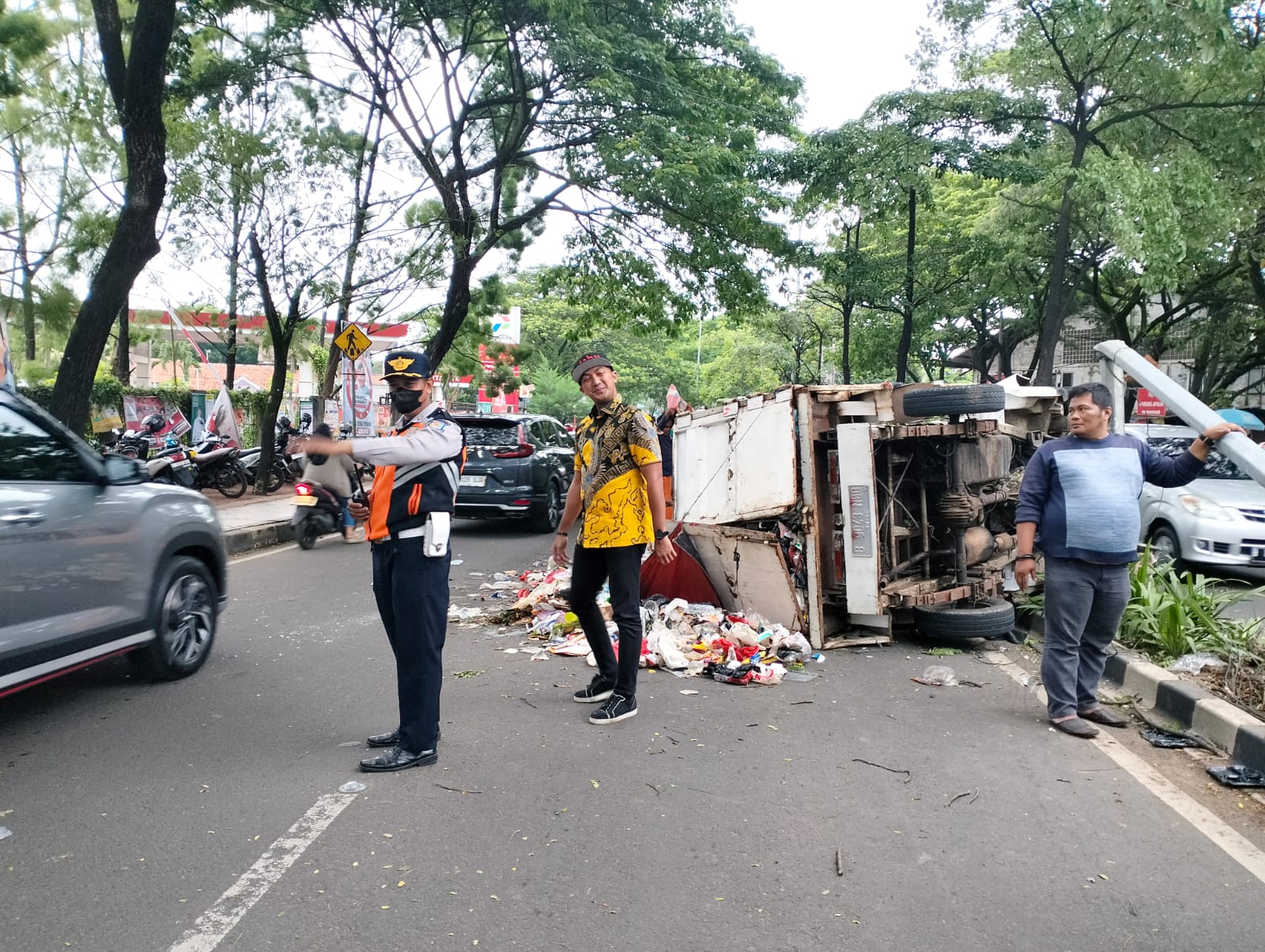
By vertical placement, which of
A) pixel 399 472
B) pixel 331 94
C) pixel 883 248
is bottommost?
pixel 399 472

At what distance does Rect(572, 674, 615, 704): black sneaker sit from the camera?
5.04 meters

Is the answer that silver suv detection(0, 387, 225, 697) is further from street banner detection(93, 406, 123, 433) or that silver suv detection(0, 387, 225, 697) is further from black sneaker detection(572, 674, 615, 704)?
street banner detection(93, 406, 123, 433)

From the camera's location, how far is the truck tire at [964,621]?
628 centimetres

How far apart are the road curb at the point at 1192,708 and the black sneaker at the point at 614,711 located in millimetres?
2872

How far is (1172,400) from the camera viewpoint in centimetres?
479

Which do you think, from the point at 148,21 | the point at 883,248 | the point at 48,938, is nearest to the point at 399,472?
the point at 48,938

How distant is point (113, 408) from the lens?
21234mm

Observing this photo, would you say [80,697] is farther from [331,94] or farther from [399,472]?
[331,94]

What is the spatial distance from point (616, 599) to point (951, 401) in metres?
3.08

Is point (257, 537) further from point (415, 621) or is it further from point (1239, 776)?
point (1239, 776)

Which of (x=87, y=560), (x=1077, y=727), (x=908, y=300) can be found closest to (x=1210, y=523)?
(x=1077, y=727)

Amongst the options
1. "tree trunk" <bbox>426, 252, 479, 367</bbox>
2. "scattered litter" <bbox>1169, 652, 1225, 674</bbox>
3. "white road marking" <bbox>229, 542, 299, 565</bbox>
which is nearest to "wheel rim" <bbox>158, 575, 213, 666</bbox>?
"white road marking" <bbox>229, 542, 299, 565</bbox>

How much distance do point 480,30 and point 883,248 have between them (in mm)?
13950

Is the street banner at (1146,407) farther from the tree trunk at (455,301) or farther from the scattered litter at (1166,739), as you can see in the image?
the scattered litter at (1166,739)
